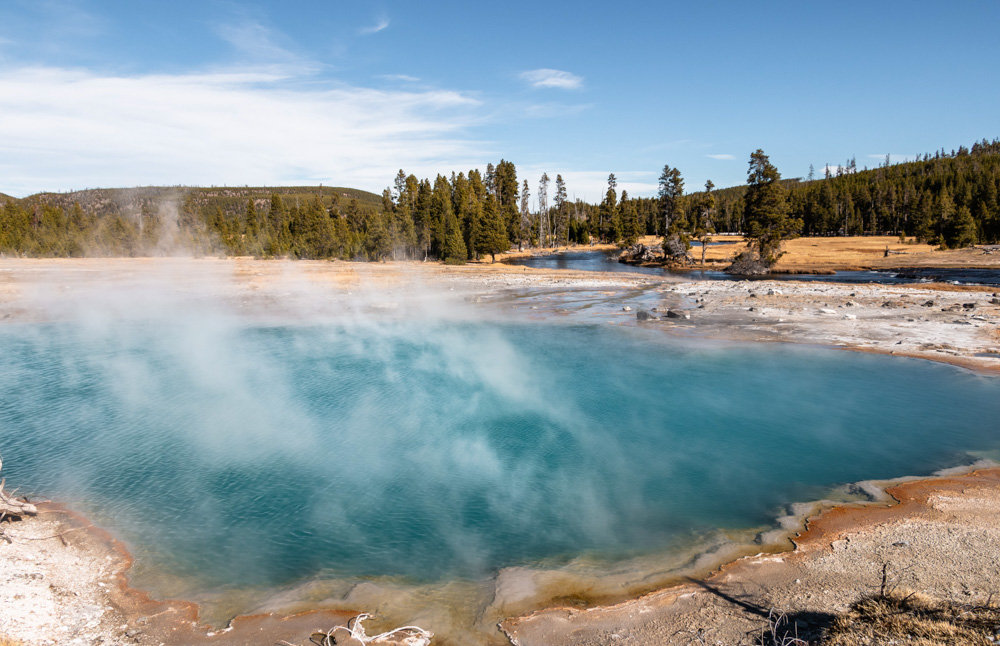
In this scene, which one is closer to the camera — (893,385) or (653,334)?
(893,385)

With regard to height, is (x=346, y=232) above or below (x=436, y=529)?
above

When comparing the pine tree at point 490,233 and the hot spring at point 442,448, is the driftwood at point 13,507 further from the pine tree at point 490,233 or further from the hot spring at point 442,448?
the pine tree at point 490,233

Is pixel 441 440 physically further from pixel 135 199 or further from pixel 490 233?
pixel 135 199

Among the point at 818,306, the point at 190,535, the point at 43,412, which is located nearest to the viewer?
the point at 190,535

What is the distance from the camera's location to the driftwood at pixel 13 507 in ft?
21.1

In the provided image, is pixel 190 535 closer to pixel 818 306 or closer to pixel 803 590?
pixel 803 590

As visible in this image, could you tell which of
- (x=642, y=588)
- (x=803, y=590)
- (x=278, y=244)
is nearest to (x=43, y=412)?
(x=642, y=588)

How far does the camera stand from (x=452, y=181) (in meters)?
72.1

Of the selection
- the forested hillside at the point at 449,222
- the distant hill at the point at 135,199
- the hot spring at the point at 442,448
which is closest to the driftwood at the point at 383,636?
the hot spring at the point at 442,448

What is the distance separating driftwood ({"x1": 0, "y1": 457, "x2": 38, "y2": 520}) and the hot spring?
739 mm

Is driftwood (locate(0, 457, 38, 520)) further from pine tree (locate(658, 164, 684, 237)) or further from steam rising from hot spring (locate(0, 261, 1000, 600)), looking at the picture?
pine tree (locate(658, 164, 684, 237))

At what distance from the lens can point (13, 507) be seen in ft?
21.8

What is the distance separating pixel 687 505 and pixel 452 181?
68403mm

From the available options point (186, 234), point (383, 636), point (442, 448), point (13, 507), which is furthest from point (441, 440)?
point (186, 234)
